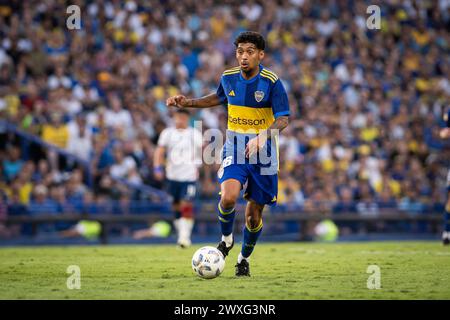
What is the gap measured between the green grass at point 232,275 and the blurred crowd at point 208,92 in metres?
4.23

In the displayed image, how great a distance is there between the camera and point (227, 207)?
9.89 m

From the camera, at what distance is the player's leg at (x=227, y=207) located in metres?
9.52

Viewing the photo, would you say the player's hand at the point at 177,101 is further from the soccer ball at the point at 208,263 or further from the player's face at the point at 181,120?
the player's face at the point at 181,120

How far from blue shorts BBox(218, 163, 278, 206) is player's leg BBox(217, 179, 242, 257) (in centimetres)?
13

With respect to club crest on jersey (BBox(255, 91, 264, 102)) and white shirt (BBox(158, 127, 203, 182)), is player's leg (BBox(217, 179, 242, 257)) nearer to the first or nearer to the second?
club crest on jersey (BBox(255, 91, 264, 102))

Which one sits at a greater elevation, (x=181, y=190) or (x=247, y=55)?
(x=247, y=55)

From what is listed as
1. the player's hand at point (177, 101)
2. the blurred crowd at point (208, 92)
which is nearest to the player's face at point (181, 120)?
the blurred crowd at point (208, 92)

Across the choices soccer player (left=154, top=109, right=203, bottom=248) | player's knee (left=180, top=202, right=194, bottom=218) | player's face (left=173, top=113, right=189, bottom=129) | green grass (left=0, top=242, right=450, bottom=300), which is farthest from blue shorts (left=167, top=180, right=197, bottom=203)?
green grass (left=0, top=242, right=450, bottom=300)

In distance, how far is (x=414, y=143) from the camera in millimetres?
22547

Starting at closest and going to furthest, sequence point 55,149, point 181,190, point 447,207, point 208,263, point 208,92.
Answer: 1. point 208,263
2. point 447,207
3. point 181,190
4. point 55,149
5. point 208,92

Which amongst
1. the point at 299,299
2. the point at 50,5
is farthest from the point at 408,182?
the point at 299,299

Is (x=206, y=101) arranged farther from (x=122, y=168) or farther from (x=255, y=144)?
(x=122, y=168)

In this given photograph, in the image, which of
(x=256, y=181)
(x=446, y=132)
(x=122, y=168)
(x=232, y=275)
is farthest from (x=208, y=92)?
(x=256, y=181)

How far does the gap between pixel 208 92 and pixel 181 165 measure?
5.26 metres
